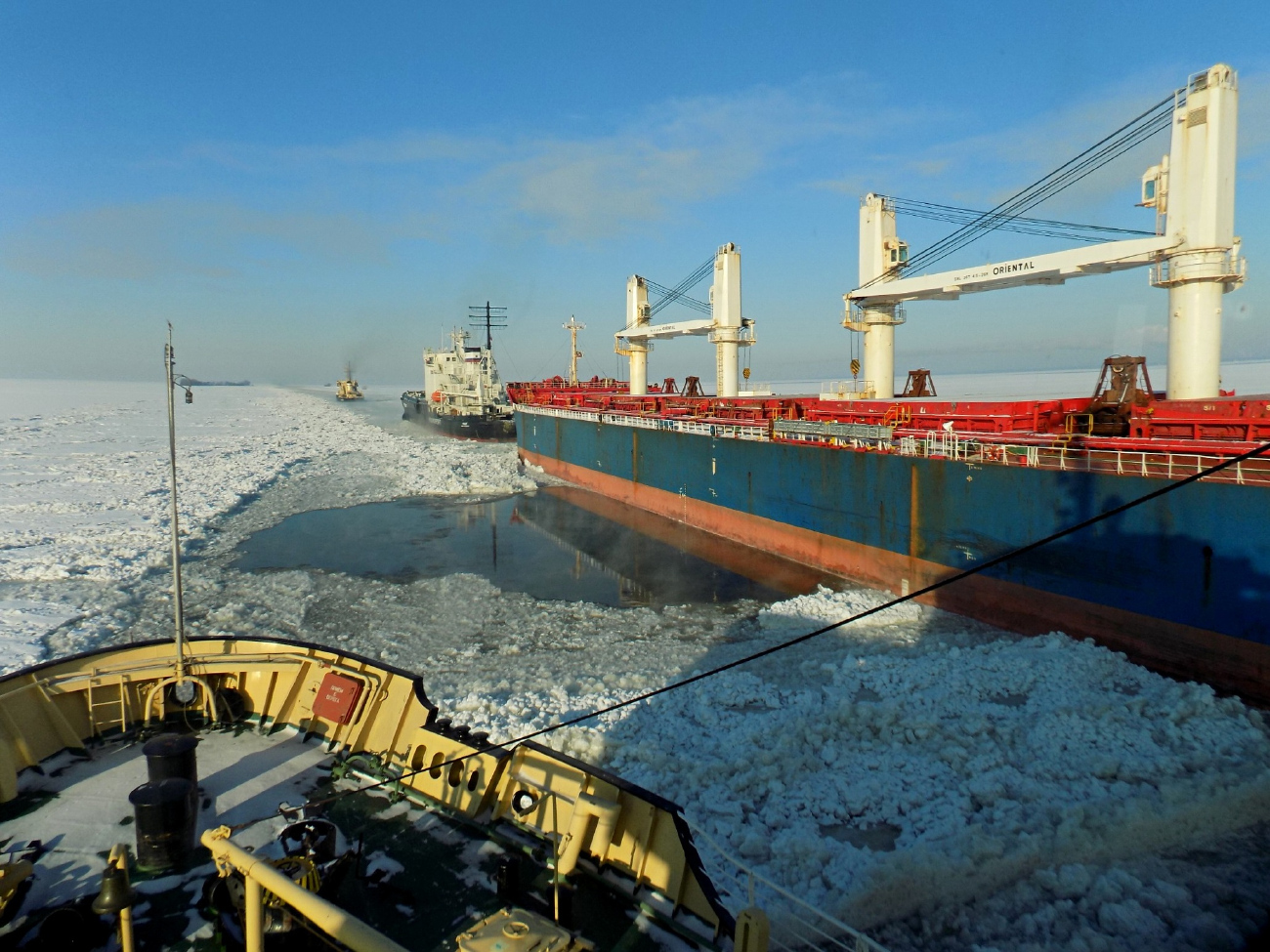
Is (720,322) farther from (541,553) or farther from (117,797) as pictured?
(117,797)

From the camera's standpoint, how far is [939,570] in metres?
15.2

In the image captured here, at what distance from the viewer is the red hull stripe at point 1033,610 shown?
34.7 feet

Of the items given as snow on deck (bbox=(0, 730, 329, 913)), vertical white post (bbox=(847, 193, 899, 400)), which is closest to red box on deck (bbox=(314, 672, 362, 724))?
snow on deck (bbox=(0, 730, 329, 913))

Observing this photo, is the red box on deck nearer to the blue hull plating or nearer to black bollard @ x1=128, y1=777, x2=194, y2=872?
black bollard @ x1=128, y1=777, x2=194, y2=872

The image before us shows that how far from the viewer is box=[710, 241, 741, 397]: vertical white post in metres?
29.2

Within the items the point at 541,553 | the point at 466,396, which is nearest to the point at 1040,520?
the point at 541,553

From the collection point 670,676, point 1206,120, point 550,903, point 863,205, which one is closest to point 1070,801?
point 670,676

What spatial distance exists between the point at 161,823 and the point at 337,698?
163cm

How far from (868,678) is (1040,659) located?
121 inches

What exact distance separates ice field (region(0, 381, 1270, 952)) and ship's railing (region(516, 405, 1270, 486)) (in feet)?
10.6

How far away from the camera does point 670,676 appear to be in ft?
38.1

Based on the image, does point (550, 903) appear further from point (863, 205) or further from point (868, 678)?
point (863, 205)

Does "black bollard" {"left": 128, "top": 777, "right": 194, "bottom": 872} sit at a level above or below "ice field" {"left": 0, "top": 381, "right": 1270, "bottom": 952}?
above

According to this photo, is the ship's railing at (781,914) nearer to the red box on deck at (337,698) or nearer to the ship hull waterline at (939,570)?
the red box on deck at (337,698)
